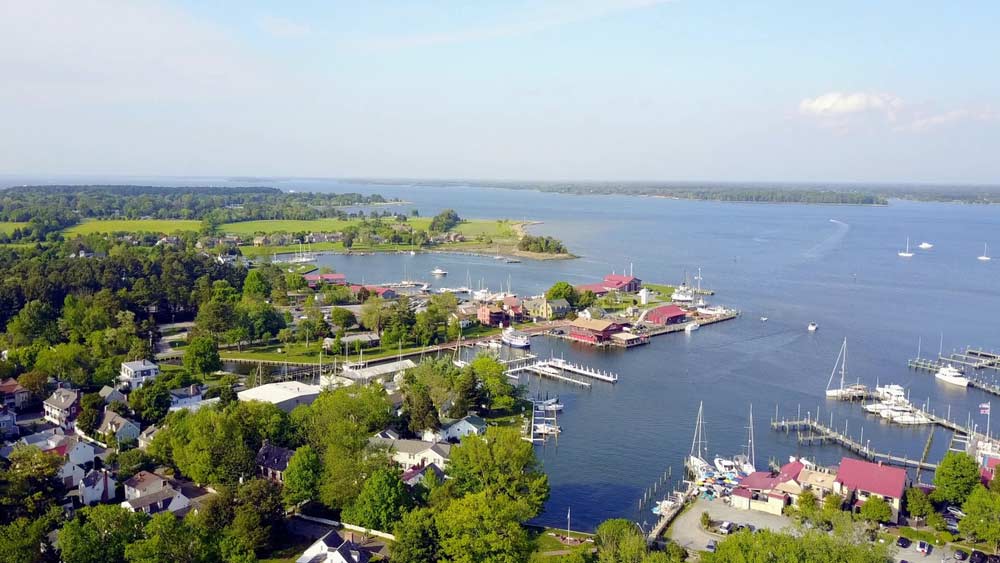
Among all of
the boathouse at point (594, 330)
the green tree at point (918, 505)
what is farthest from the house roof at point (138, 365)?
the green tree at point (918, 505)

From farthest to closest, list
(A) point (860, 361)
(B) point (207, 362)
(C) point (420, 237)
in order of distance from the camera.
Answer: (C) point (420, 237) < (A) point (860, 361) < (B) point (207, 362)

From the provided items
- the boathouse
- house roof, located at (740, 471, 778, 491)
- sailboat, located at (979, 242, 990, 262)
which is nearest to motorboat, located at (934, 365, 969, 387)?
the boathouse

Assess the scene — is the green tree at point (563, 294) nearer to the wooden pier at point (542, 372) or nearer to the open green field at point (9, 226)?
the wooden pier at point (542, 372)

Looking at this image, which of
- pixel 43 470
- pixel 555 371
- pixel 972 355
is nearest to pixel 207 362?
pixel 43 470

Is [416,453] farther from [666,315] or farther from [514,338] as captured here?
[666,315]

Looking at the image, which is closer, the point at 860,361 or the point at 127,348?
the point at 127,348

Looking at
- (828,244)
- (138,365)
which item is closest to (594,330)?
(138,365)

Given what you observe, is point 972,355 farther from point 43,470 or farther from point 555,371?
point 43,470
